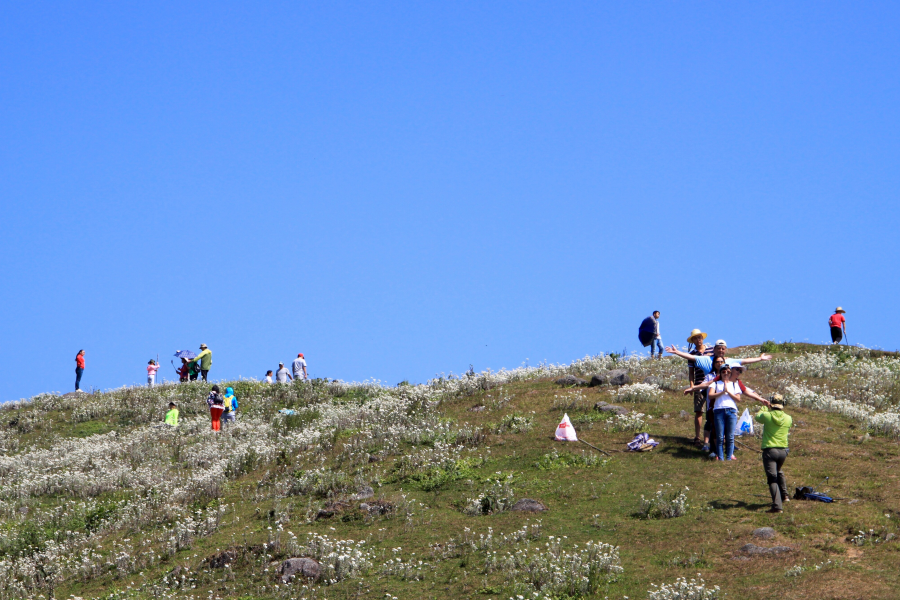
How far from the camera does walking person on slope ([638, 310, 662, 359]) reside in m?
34.0

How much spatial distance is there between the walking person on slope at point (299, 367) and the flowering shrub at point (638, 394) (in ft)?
56.2

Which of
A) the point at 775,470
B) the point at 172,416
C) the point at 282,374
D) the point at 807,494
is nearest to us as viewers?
the point at 775,470

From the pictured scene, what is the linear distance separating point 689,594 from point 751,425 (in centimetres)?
992

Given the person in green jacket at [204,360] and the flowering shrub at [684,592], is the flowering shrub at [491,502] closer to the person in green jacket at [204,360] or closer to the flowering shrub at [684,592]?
the flowering shrub at [684,592]

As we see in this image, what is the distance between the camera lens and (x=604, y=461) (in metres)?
18.8

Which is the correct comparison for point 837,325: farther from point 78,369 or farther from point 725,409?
point 78,369

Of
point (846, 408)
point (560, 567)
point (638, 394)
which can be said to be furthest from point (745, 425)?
point (560, 567)

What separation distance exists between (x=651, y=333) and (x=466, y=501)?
60.7 ft

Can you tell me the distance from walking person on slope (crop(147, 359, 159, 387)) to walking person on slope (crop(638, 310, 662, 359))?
2065cm

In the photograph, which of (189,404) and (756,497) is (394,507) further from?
(189,404)

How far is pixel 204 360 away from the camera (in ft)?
128

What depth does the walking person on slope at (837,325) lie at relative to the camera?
37.8 metres

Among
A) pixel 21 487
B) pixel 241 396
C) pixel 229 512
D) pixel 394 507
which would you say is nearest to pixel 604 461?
pixel 394 507

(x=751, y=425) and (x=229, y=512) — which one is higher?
(x=751, y=425)
